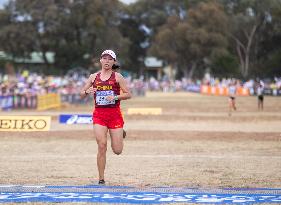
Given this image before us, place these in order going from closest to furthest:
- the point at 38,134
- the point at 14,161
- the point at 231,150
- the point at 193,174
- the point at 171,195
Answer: the point at 171,195
the point at 193,174
the point at 14,161
the point at 231,150
the point at 38,134

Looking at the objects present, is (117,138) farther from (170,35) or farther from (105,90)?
(170,35)

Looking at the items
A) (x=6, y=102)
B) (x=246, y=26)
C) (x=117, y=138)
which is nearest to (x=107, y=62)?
(x=117, y=138)

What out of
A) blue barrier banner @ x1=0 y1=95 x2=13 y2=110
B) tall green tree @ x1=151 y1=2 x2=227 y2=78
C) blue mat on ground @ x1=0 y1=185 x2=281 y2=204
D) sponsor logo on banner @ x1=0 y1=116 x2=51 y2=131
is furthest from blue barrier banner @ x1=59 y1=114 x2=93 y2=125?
tall green tree @ x1=151 y1=2 x2=227 y2=78

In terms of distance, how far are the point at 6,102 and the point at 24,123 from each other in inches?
610

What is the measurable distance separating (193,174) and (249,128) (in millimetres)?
14134

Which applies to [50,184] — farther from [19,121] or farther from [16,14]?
[16,14]

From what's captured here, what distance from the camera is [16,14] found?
90000 millimetres

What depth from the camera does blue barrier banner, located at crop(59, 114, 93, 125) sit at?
2661cm

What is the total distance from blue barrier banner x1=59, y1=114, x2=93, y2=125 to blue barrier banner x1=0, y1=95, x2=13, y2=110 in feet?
37.9

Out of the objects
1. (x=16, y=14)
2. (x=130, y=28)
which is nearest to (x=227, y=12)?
(x=130, y=28)

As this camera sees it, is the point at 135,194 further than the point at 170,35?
No

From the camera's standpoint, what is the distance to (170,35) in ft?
319

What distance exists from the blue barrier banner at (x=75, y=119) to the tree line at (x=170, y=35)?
5620 centimetres

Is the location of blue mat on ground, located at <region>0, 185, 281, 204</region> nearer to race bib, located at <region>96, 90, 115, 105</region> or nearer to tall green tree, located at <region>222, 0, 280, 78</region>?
race bib, located at <region>96, 90, 115, 105</region>
